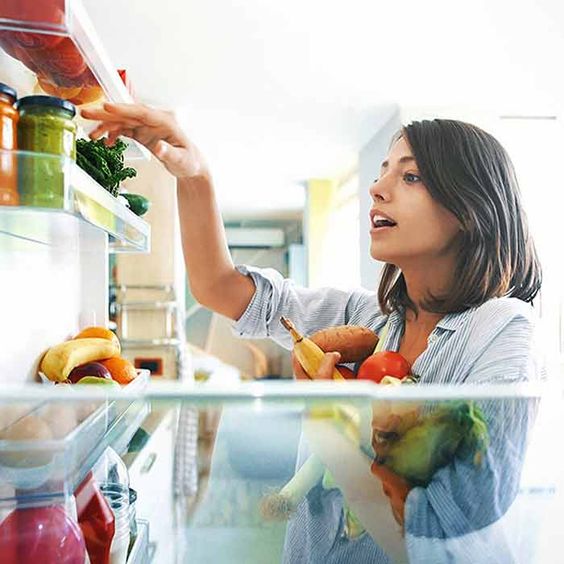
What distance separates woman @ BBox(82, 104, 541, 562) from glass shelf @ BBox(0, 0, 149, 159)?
1.8 inches

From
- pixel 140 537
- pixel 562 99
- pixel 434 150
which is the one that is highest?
pixel 562 99

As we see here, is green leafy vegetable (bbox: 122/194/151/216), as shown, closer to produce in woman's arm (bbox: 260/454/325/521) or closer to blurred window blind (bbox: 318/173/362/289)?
produce in woman's arm (bbox: 260/454/325/521)

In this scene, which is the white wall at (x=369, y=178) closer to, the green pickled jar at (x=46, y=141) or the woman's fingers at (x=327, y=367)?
the woman's fingers at (x=327, y=367)

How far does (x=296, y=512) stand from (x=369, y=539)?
4 cm

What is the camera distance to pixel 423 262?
0.66 meters

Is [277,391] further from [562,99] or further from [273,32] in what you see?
[562,99]

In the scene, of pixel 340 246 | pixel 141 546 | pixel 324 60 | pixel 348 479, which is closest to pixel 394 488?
pixel 348 479

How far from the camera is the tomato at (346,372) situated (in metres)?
0.60

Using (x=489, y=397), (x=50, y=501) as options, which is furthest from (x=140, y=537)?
(x=489, y=397)

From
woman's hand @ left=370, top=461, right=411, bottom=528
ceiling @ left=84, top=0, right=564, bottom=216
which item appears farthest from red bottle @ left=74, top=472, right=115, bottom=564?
ceiling @ left=84, top=0, right=564, bottom=216

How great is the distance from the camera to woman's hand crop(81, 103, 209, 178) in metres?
0.57

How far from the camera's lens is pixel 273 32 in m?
2.08

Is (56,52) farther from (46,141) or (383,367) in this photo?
(383,367)

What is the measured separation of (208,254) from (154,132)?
0.20m
